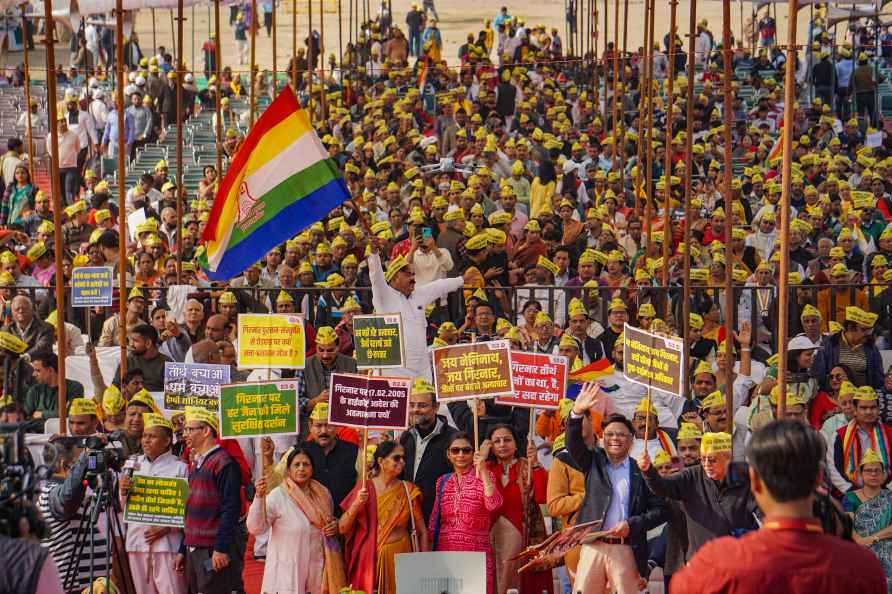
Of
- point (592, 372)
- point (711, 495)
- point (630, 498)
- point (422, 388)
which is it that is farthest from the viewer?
point (592, 372)

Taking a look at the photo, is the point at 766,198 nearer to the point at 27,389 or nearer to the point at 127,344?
the point at 127,344

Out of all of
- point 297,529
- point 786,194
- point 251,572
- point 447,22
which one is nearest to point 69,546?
point 251,572

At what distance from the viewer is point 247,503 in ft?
35.8

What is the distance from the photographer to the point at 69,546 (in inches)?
378

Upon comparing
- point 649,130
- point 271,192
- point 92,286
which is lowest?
point 92,286

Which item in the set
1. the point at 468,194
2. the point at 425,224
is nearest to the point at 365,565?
the point at 425,224

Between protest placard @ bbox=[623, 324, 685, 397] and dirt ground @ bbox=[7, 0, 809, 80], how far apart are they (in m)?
34.7

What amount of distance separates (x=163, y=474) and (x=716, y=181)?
12420mm

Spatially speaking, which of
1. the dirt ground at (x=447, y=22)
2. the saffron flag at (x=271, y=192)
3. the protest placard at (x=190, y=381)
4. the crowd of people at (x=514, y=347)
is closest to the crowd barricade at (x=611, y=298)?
the crowd of people at (x=514, y=347)

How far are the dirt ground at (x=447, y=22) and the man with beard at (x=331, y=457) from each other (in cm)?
3410

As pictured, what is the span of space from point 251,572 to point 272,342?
162 centimetres

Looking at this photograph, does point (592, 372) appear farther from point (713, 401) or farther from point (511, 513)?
point (511, 513)

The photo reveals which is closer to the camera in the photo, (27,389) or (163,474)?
(163,474)

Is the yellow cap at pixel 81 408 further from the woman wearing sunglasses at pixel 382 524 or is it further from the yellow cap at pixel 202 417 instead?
the woman wearing sunglasses at pixel 382 524
